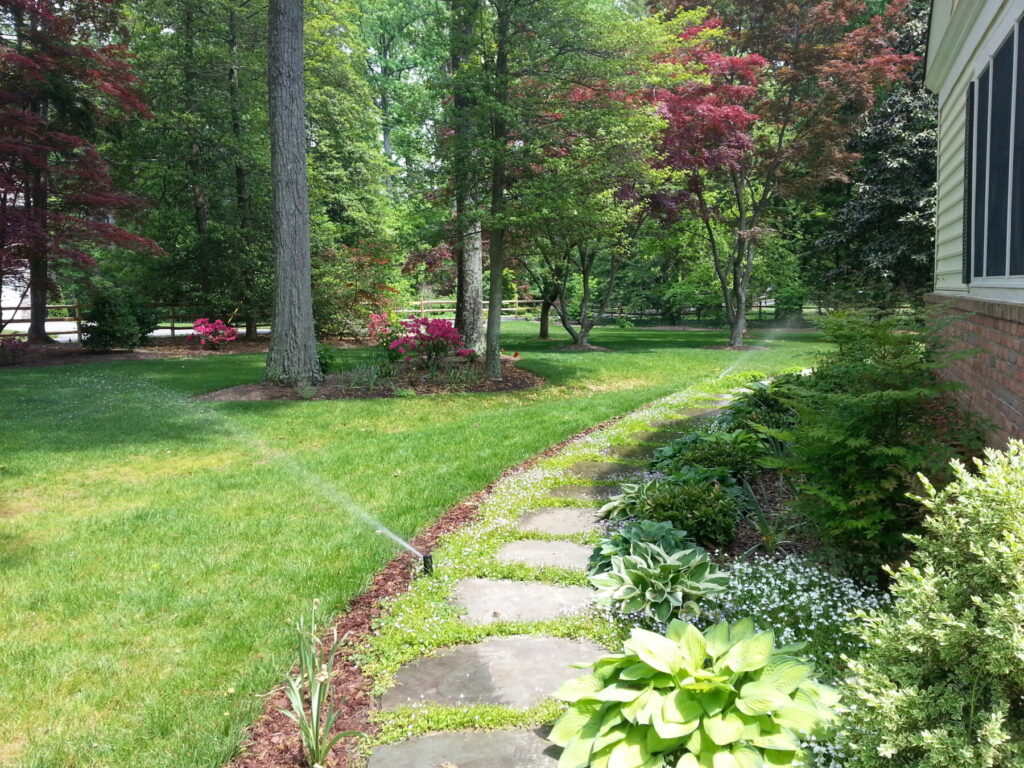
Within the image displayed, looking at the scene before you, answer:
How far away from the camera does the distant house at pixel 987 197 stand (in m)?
3.09

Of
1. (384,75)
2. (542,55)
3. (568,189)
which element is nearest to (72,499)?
(568,189)

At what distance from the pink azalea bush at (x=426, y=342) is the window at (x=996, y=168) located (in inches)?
267

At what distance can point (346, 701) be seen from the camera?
7.74ft

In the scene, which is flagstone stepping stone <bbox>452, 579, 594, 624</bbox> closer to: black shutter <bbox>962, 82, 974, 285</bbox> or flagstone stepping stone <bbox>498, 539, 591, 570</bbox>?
flagstone stepping stone <bbox>498, 539, 591, 570</bbox>

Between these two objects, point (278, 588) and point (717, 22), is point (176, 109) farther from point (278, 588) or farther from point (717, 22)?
point (278, 588)

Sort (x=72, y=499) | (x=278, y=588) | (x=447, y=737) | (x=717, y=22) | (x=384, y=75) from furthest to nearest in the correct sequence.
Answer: (x=384, y=75), (x=717, y=22), (x=72, y=499), (x=278, y=588), (x=447, y=737)

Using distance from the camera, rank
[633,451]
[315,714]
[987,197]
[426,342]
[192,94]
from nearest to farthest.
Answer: [315,714] < [987,197] < [633,451] < [426,342] < [192,94]

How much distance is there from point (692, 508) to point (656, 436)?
2532 millimetres

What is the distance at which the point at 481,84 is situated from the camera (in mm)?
9172

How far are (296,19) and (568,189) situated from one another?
4.27 meters

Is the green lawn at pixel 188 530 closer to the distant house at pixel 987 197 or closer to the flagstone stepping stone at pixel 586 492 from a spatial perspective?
the flagstone stepping stone at pixel 586 492

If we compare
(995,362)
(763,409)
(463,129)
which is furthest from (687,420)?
(463,129)

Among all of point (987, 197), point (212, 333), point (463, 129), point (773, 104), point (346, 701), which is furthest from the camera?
point (212, 333)

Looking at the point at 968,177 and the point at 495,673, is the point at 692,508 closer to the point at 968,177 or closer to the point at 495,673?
the point at 495,673
